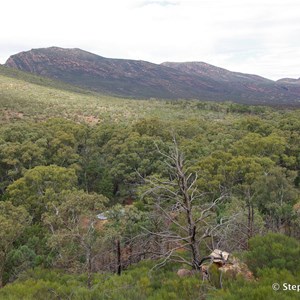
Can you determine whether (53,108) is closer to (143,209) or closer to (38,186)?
(38,186)

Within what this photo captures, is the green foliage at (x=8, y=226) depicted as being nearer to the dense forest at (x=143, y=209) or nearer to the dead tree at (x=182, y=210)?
the dense forest at (x=143, y=209)

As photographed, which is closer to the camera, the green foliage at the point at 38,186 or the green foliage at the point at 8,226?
the green foliage at the point at 8,226

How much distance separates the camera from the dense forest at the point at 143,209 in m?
7.35

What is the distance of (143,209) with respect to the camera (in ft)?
77.8

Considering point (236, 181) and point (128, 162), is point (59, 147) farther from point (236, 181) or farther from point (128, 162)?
point (236, 181)

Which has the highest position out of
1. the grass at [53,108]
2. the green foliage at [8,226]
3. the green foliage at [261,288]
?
the grass at [53,108]

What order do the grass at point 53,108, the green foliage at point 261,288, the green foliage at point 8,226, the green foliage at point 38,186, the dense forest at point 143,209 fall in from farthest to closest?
the grass at point 53,108
the green foliage at point 38,186
the green foliage at point 8,226
the dense forest at point 143,209
the green foliage at point 261,288

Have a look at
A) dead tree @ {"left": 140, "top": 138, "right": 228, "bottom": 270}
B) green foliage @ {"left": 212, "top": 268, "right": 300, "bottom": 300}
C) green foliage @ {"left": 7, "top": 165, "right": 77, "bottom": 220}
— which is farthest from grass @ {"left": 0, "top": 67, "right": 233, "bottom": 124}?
green foliage @ {"left": 212, "top": 268, "right": 300, "bottom": 300}

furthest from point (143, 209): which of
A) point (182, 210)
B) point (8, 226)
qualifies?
point (182, 210)

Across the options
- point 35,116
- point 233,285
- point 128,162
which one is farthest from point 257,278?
point 35,116

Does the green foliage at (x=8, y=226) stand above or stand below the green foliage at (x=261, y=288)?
below

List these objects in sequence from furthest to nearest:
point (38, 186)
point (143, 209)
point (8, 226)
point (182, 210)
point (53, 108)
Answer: point (53, 108), point (38, 186), point (143, 209), point (8, 226), point (182, 210)

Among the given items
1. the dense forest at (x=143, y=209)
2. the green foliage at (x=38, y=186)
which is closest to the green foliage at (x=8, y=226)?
the dense forest at (x=143, y=209)

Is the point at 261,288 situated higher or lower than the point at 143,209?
higher
